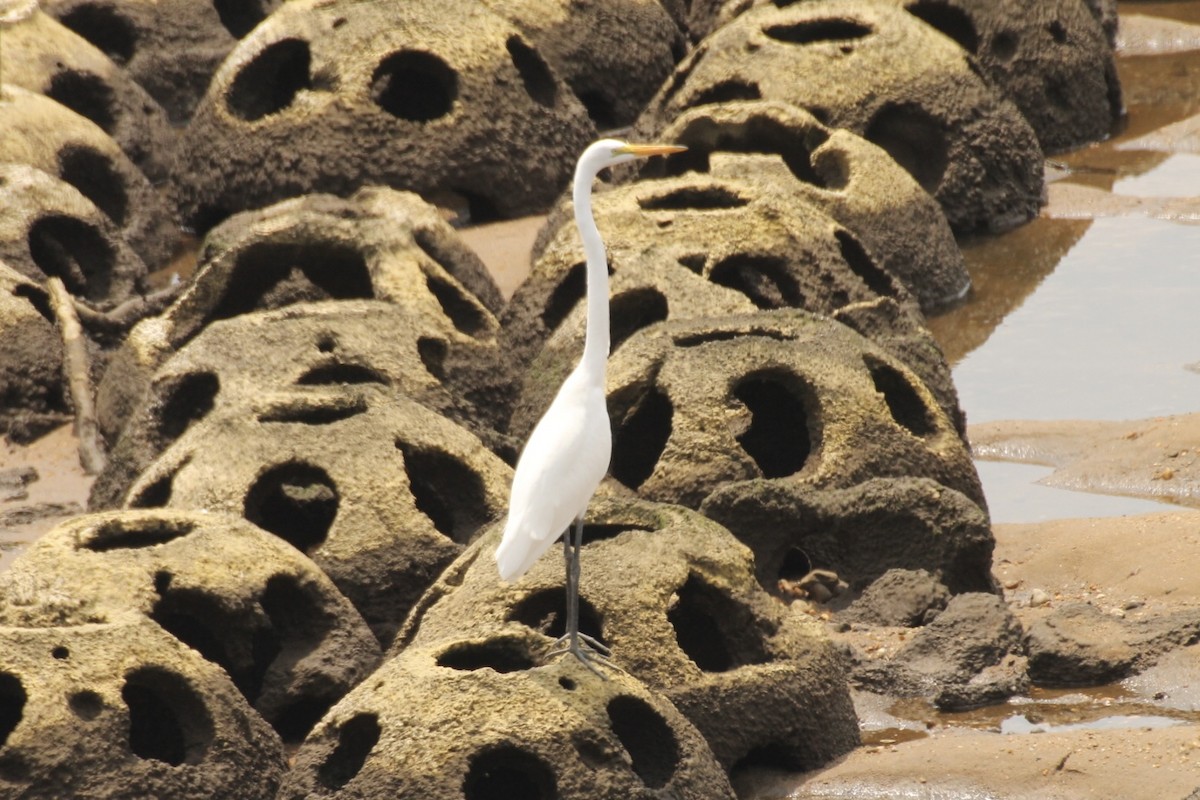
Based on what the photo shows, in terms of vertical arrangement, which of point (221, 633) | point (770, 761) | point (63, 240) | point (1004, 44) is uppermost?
point (1004, 44)

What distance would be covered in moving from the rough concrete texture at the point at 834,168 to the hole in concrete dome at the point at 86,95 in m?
5.44

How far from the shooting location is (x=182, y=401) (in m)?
9.48

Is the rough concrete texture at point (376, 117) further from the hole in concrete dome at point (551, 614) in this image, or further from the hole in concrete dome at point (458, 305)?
the hole in concrete dome at point (551, 614)

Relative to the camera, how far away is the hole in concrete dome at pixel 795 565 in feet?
28.8

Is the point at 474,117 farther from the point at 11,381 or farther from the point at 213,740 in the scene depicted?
the point at 213,740

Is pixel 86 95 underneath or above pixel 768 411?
above

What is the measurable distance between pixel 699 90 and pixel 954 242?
218 centimetres

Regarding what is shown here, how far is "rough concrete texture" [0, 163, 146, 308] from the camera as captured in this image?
13.1 m

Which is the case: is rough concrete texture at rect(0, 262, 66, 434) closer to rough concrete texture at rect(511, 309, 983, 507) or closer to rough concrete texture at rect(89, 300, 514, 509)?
rough concrete texture at rect(89, 300, 514, 509)

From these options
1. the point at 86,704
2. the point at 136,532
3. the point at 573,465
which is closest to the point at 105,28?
the point at 136,532

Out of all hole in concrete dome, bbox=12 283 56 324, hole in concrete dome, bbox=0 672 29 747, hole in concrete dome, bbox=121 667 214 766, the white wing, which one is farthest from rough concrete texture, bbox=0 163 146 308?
the white wing

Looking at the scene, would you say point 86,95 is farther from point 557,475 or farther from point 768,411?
point 557,475

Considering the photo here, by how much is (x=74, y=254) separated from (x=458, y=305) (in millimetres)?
3942

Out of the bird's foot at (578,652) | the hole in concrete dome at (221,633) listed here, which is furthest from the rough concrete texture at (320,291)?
the bird's foot at (578,652)
